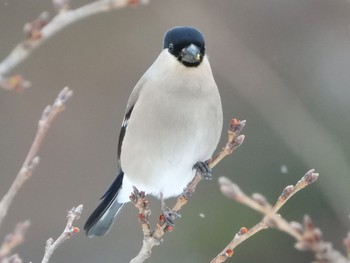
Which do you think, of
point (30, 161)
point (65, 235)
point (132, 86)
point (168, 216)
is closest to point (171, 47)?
point (168, 216)

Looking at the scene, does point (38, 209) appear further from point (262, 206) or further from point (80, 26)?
point (262, 206)

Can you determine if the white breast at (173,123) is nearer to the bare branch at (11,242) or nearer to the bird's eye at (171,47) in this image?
the bird's eye at (171,47)

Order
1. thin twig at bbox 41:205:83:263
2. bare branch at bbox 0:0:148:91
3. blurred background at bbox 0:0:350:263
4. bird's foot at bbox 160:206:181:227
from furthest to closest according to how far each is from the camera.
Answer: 1. blurred background at bbox 0:0:350:263
2. bird's foot at bbox 160:206:181:227
3. thin twig at bbox 41:205:83:263
4. bare branch at bbox 0:0:148:91

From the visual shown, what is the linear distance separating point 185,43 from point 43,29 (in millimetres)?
1017

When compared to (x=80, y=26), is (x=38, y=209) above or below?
below

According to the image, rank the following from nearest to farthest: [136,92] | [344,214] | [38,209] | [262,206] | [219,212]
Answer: [262,206]
[136,92]
[344,214]
[219,212]
[38,209]

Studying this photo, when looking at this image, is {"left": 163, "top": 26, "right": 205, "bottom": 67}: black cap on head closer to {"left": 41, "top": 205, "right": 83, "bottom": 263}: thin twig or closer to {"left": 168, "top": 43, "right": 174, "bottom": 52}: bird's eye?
{"left": 168, "top": 43, "right": 174, "bottom": 52}: bird's eye

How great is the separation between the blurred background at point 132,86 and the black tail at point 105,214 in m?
1.52

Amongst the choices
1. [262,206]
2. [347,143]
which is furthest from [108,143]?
[262,206]

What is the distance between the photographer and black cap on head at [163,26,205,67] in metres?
1.77

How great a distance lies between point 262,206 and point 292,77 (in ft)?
10.3

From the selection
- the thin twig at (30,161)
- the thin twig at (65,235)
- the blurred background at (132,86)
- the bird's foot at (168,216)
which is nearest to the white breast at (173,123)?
the bird's foot at (168,216)

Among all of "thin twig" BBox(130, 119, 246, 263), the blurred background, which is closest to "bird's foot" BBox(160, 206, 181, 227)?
"thin twig" BBox(130, 119, 246, 263)

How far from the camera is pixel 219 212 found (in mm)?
3639
